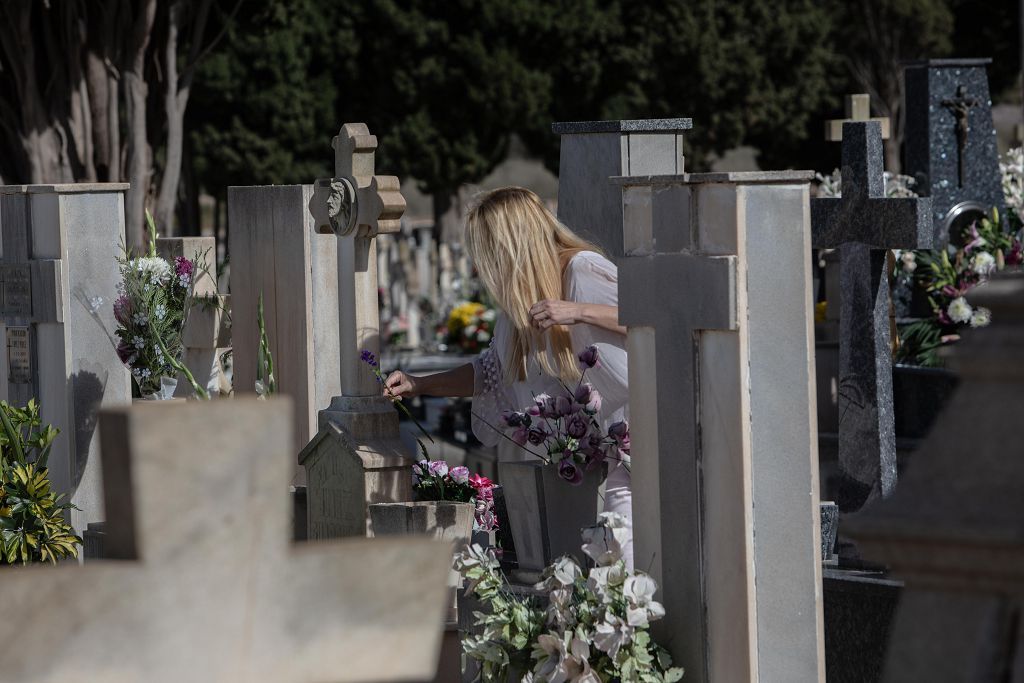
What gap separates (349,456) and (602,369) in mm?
976

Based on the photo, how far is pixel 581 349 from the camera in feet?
15.6

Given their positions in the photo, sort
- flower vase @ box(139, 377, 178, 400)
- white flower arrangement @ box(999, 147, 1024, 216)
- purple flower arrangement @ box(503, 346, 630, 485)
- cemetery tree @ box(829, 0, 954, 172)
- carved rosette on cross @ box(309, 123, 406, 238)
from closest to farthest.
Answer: purple flower arrangement @ box(503, 346, 630, 485) < carved rosette on cross @ box(309, 123, 406, 238) < flower vase @ box(139, 377, 178, 400) < white flower arrangement @ box(999, 147, 1024, 216) < cemetery tree @ box(829, 0, 954, 172)

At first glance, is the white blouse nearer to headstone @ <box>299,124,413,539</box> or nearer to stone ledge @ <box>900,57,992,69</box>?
headstone @ <box>299,124,413,539</box>

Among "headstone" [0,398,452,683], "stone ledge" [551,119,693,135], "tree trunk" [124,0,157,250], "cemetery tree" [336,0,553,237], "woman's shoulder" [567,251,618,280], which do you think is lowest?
"headstone" [0,398,452,683]

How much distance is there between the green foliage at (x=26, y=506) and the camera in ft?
19.1

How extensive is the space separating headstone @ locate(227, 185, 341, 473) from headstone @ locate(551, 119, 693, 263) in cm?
104

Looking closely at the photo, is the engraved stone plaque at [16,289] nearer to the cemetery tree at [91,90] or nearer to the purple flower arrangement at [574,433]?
the purple flower arrangement at [574,433]

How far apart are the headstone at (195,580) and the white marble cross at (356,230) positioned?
3453 millimetres

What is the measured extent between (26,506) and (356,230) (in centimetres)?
169

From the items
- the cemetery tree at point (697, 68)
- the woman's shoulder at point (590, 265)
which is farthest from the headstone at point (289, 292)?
the cemetery tree at point (697, 68)

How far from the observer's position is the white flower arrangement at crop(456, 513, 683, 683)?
12.7ft

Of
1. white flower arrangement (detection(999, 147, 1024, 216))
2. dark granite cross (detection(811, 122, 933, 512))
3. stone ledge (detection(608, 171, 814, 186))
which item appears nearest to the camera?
stone ledge (detection(608, 171, 814, 186))

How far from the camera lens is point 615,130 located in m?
6.13

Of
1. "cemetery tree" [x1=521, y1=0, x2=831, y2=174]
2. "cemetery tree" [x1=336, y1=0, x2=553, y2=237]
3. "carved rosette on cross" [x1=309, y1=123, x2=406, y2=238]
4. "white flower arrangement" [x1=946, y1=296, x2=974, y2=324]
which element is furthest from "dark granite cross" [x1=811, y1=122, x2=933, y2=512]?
"cemetery tree" [x1=521, y1=0, x2=831, y2=174]
